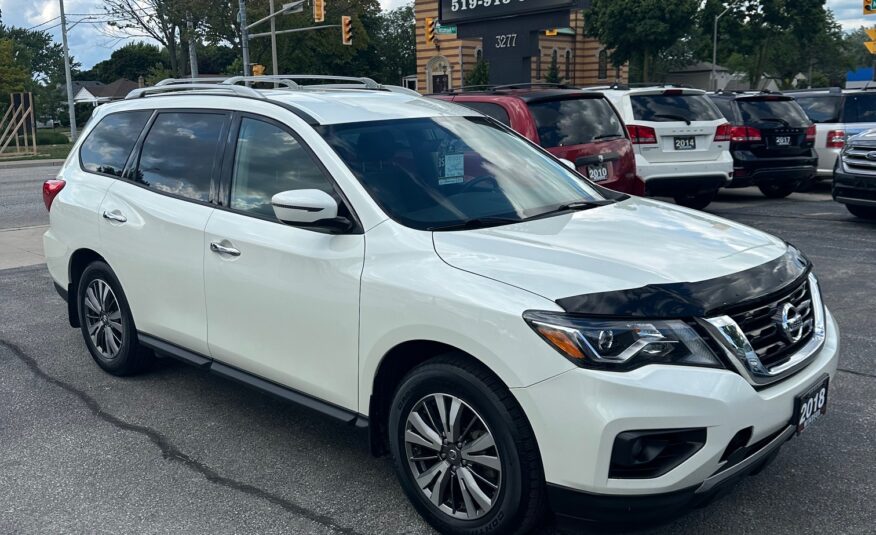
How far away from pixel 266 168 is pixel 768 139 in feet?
34.9

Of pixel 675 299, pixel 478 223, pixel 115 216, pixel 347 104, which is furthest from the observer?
pixel 115 216

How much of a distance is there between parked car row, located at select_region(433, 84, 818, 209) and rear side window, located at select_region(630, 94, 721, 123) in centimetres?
1

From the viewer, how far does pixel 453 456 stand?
10.5ft

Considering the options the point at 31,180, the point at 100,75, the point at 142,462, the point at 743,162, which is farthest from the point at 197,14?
the point at 100,75

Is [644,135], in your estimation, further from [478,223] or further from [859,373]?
[478,223]

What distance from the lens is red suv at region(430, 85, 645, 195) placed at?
26.3 feet

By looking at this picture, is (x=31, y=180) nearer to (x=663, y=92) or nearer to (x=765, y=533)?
(x=663, y=92)

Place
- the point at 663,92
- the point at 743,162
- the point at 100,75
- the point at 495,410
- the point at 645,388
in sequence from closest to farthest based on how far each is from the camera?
1. the point at 645,388
2. the point at 495,410
3. the point at 663,92
4. the point at 743,162
5. the point at 100,75

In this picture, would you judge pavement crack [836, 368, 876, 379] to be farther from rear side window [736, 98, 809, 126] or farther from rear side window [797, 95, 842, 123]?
rear side window [797, 95, 842, 123]

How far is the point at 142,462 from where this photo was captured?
162 inches

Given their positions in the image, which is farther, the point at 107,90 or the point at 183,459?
the point at 107,90

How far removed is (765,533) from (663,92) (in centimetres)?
881

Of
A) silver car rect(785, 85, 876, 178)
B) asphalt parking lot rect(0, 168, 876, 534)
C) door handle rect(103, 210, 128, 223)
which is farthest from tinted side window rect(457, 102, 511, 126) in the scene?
silver car rect(785, 85, 876, 178)

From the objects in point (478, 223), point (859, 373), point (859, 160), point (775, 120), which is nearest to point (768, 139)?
point (775, 120)
